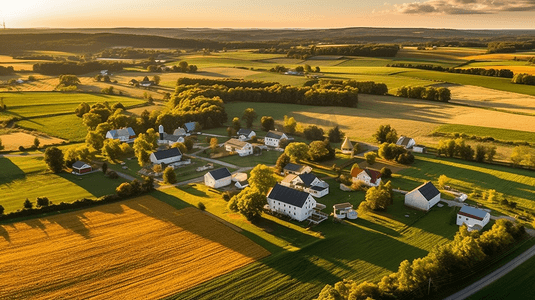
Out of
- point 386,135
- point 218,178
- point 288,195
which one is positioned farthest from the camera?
point 386,135

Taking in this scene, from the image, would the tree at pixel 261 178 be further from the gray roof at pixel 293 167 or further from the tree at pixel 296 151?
the tree at pixel 296 151

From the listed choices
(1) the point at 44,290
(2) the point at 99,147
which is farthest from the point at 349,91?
(1) the point at 44,290

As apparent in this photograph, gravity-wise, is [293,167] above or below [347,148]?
below

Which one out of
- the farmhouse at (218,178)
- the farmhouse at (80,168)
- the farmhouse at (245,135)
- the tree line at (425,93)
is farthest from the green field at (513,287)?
the tree line at (425,93)

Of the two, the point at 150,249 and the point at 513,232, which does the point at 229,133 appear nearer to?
the point at 150,249

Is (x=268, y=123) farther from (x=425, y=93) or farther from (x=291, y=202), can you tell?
(x=425, y=93)

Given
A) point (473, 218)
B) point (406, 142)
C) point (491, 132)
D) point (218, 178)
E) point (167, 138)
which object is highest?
point (491, 132)

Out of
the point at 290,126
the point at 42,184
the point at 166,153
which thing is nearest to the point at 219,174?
the point at 166,153

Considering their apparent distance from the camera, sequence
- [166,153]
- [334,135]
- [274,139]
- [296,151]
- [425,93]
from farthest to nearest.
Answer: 1. [425,93]
2. [334,135]
3. [274,139]
4. [166,153]
5. [296,151]

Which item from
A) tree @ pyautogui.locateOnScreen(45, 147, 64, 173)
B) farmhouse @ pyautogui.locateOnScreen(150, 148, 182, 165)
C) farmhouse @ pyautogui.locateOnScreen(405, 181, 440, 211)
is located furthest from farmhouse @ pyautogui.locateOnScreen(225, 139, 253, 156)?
farmhouse @ pyautogui.locateOnScreen(405, 181, 440, 211)
